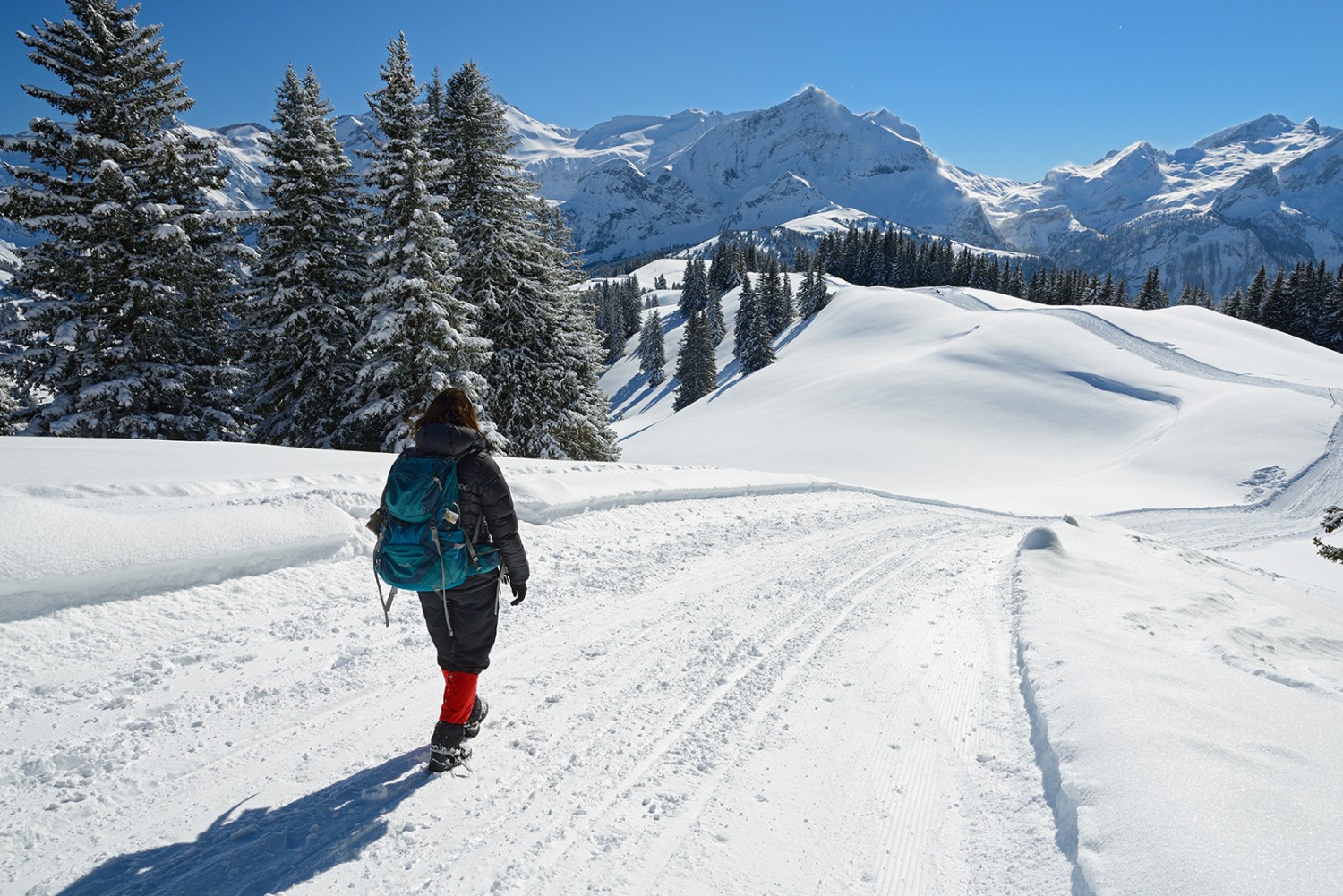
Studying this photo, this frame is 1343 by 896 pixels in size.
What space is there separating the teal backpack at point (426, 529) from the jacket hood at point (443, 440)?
0.06 m

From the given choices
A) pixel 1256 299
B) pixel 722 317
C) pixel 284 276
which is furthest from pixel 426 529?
pixel 1256 299

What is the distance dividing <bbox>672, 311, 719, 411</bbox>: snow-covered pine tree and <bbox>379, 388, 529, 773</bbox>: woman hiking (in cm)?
5467

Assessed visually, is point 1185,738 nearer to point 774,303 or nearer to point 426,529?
point 426,529

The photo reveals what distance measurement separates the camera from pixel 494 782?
11.5 ft

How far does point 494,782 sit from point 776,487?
10.4 meters

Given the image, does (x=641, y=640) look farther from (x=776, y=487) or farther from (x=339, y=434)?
(x=339, y=434)

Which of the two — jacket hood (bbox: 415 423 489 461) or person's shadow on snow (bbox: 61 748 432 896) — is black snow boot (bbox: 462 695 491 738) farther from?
jacket hood (bbox: 415 423 489 461)

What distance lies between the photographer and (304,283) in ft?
54.3

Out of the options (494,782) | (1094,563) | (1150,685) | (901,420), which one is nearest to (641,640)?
(494,782)

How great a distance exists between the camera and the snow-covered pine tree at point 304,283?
16.3 meters

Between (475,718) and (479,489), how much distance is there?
4.89 ft

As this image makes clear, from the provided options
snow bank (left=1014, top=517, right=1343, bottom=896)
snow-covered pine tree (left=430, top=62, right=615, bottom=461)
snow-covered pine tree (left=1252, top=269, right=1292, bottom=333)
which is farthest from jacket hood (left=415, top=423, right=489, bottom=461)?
snow-covered pine tree (left=1252, top=269, right=1292, bottom=333)

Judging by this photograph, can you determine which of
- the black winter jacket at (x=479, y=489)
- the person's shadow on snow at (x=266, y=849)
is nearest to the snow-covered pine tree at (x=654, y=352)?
the black winter jacket at (x=479, y=489)

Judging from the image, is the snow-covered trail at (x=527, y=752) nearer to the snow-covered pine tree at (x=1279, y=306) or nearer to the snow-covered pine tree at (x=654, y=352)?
A: the snow-covered pine tree at (x=654, y=352)
